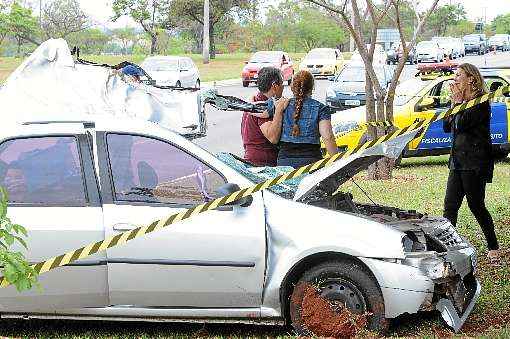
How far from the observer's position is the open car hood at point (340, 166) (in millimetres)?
6336

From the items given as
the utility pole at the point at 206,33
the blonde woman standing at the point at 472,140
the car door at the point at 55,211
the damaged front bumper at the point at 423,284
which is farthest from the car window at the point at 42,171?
the utility pole at the point at 206,33

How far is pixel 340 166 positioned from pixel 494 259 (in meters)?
2.47

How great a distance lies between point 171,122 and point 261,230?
8.24 ft

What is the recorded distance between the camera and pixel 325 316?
19.5ft

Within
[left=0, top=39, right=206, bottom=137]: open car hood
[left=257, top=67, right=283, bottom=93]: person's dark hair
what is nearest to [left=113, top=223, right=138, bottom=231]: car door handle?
[left=0, top=39, right=206, bottom=137]: open car hood

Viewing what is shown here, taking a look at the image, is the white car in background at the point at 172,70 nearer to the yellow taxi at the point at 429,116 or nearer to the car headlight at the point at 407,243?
the yellow taxi at the point at 429,116

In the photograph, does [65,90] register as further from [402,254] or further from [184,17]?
[184,17]

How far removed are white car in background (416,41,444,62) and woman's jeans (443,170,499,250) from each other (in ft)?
160

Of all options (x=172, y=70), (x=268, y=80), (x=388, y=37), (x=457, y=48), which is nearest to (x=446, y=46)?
(x=457, y=48)

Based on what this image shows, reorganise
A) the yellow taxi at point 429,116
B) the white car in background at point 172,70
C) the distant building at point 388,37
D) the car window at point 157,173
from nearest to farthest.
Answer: the car window at point 157,173
the yellow taxi at point 429,116
the white car in background at point 172,70
the distant building at point 388,37

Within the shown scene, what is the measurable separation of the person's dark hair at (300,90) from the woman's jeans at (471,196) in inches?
62.3

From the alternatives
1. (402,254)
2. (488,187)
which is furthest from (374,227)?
(488,187)

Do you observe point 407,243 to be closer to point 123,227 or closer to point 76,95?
point 123,227

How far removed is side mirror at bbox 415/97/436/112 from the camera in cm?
1552
